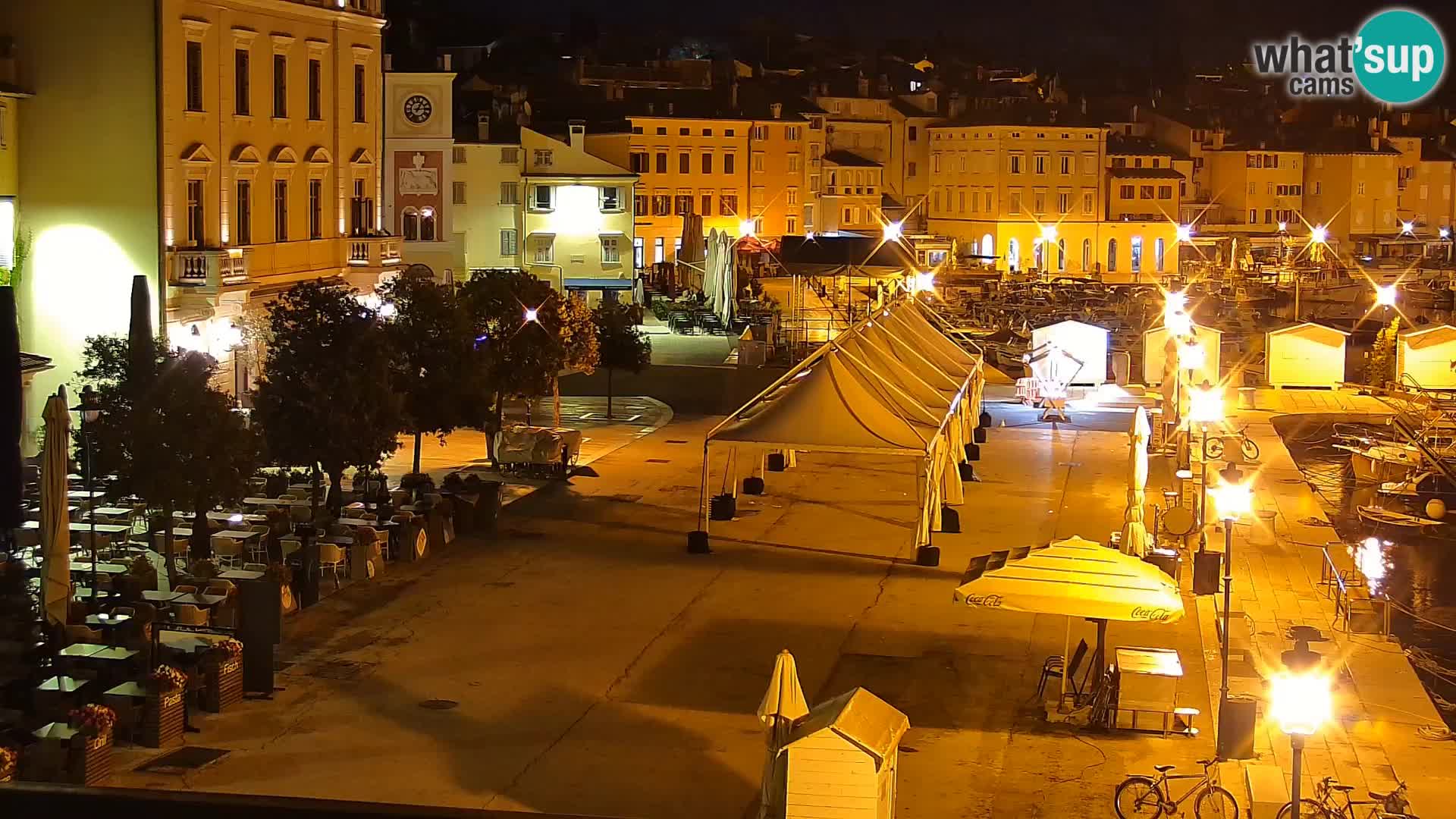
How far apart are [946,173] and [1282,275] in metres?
21.0

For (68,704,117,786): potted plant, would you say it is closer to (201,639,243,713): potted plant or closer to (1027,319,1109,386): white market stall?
(201,639,243,713): potted plant

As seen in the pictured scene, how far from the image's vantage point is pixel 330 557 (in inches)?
770

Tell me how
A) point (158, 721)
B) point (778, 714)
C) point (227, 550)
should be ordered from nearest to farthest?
point (778, 714), point (158, 721), point (227, 550)

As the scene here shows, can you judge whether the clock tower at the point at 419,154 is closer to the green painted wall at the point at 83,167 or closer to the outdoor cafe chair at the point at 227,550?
the green painted wall at the point at 83,167

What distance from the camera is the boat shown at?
31266 millimetres

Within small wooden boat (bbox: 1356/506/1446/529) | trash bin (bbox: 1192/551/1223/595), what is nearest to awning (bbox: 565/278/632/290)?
small wooden boat (bbox: 1356/506/1446/529)

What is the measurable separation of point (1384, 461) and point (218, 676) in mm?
23250

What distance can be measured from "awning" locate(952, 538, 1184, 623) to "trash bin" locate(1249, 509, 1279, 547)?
9.78 m

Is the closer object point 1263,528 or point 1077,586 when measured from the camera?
point 1077,586

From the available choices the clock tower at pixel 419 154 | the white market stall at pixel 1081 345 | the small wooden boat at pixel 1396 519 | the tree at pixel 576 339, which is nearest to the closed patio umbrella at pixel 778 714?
the small wooden boat at pixel 1396 519

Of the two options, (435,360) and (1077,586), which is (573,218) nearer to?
(435,360)

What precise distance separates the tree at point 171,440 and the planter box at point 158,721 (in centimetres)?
441

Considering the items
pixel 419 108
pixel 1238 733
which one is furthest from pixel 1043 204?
pixel 1238 733

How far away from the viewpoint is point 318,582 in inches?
753
